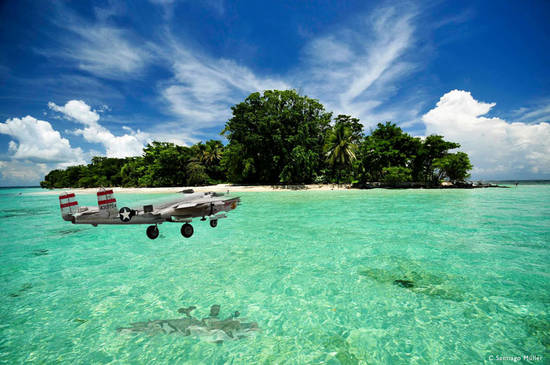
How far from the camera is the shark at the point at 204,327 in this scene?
3.96 metres

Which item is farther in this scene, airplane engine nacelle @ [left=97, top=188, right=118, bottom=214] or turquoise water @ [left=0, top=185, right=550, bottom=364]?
airplane engine nacelle @ [left=97, top=188, right=118, bottom=214]

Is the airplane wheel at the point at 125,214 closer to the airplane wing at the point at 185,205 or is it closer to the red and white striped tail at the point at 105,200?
the red and white striped tail at the point at 105,200

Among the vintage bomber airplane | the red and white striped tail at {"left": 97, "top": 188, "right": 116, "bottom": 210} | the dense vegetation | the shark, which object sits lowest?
the shark

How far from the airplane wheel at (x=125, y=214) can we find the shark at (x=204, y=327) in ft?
11.4

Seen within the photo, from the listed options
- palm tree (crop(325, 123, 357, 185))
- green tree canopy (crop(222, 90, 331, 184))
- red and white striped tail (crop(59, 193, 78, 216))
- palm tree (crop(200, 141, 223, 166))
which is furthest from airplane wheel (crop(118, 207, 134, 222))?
palm tree (crop(200, 141, 223, 166))

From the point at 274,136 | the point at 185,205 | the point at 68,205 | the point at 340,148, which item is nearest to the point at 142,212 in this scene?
the point at 185,205

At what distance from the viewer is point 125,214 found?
6648mm

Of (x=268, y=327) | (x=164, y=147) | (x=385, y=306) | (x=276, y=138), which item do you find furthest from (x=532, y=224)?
(x=164, y=147)

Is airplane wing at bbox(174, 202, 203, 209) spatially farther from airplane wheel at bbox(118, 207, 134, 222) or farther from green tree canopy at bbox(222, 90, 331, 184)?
green tree canopy at bbox(222, 90, 331, 184)

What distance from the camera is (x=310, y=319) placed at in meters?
4.39

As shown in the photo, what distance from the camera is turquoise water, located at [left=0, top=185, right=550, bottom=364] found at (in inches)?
141

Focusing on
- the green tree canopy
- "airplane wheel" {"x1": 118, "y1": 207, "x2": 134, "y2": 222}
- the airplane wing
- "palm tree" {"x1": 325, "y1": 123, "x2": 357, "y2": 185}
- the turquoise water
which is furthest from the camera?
"palm tree" {"x1": 325, "y1": 123, "x2": 357, "y2": 185}

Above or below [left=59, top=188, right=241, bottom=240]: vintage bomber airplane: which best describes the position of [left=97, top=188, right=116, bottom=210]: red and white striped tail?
above

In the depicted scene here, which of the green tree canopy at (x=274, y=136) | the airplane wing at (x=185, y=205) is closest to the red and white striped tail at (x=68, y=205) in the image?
the airplane wing at (x=185, y=205)
